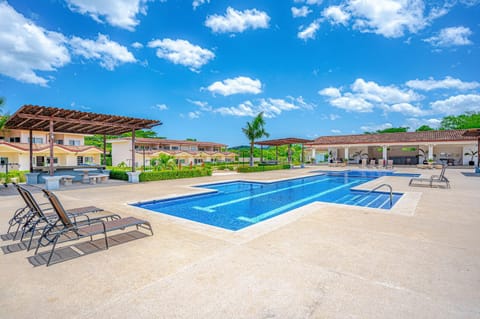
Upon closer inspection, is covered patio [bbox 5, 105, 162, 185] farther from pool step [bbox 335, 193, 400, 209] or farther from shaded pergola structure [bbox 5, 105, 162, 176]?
pool step [bbox 335, 193, 400, 209]

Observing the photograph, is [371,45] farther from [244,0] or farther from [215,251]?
[215,251]

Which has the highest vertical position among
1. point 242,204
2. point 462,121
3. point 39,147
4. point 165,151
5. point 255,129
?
point 462,121

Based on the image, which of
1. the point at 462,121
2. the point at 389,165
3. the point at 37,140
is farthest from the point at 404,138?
the point at 37,140

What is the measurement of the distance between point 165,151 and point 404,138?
3419 cm

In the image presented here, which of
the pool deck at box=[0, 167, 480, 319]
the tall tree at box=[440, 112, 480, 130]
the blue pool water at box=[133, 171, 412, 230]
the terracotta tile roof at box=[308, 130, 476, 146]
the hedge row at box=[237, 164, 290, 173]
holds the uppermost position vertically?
the tall tree at box=[440, 112, 480, 130]

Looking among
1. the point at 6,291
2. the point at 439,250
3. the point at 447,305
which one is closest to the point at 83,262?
the point at 6,291

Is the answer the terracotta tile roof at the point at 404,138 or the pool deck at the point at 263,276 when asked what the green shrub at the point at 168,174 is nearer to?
the pool deck at the point at 263,276

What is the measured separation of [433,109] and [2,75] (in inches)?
3111

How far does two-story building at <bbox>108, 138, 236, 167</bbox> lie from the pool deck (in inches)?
1154

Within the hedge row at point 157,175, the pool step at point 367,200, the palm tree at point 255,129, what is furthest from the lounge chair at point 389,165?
the hedge row at point 157,175

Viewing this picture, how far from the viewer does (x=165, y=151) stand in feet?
127

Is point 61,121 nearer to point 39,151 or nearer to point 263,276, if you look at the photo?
point 263,276

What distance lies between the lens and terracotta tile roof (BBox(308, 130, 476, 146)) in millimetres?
29234

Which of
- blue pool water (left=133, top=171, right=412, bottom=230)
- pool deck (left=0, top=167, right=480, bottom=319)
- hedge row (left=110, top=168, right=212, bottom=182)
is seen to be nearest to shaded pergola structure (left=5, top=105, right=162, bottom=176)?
hedge row (left=110, top=168, right=212, bottom=182)
